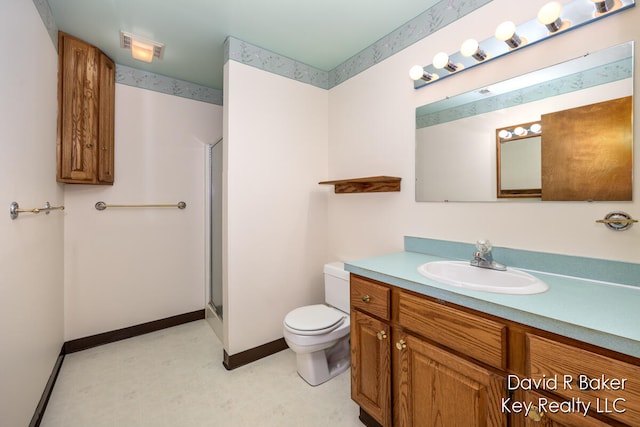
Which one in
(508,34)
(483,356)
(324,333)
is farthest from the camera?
(324,333)

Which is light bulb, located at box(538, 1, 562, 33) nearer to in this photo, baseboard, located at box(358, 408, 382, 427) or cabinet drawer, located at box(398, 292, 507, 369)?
cabinet drawer, located at box(398, 292, 507, 369)

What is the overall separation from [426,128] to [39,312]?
245cm

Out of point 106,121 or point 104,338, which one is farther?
point 104,338

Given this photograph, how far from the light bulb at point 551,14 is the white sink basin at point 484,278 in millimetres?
1066

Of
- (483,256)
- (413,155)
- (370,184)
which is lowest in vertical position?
(483,256)

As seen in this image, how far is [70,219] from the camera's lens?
84.8 inches

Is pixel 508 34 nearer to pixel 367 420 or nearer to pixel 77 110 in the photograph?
pixel 367 420

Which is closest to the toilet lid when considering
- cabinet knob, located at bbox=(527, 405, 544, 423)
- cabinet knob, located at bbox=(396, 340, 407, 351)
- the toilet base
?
the toilet base

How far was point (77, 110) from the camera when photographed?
1946mm

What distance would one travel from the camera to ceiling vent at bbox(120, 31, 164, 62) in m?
1.93

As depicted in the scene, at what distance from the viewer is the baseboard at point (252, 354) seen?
1.93 meters

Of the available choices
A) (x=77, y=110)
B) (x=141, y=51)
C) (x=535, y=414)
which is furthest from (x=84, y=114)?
(x=535, y=414)

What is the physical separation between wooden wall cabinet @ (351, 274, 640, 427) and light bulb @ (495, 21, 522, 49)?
1.23 metres

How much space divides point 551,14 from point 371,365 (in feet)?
5.67
